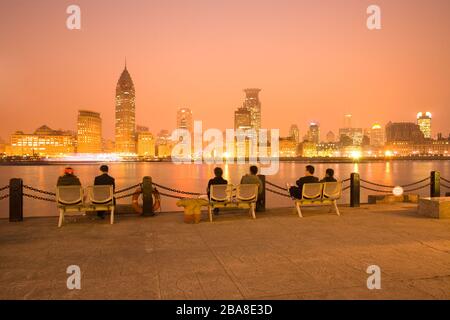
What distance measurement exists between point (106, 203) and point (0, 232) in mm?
2500

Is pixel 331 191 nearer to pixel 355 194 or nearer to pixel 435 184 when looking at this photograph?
pixel 355 194

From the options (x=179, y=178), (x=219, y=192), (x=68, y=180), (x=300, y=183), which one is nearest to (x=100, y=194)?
(x=68, y=180)

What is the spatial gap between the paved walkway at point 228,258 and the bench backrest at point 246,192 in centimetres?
66

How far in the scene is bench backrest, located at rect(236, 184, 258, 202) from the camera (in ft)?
36.1

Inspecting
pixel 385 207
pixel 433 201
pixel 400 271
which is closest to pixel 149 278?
pixel 400 271

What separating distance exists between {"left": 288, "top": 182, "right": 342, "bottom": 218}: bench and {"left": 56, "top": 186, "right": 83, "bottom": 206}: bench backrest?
5947 mm

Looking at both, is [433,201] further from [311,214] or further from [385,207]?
[311,214]

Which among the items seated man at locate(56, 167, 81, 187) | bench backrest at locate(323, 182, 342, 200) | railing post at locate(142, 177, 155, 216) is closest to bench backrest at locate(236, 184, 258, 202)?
bench backrest at locate(323, 182, 342, 200)

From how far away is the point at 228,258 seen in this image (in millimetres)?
6773

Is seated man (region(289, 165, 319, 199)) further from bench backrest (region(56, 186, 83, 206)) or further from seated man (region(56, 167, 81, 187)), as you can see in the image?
seated man (region(56, 167, 81, 187))

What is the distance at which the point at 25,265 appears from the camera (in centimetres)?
637

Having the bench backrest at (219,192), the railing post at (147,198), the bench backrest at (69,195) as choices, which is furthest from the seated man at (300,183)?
the bench backrest at (69,195)
